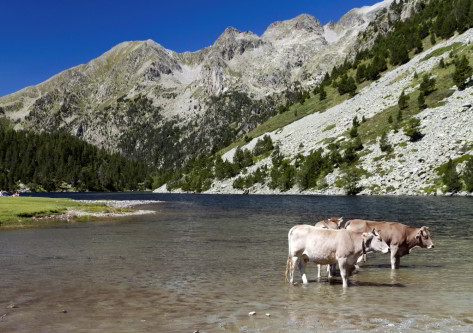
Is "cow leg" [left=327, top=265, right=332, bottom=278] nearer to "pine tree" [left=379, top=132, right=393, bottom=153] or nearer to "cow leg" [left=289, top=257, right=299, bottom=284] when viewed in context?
"cow leg" [left=289, top=257, right=299, bottom=284]

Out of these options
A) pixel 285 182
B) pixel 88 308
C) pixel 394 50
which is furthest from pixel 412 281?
pixel 394 50

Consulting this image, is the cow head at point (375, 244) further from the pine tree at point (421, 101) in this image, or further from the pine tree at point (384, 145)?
the pine tree at point (421, 101)

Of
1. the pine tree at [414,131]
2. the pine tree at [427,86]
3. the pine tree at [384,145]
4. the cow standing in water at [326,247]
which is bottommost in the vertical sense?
the cow standing in water at [326,247]

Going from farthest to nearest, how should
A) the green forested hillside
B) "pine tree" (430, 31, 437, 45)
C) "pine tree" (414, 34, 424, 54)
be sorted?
"pine tree" (414, 34, 424, 54), "pine tree" (430, 31, 437, 45), the green forested hillside

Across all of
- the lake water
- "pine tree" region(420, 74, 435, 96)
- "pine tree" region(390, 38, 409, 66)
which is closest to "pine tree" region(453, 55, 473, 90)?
"pine tree" region(420, 74, 435, 96)

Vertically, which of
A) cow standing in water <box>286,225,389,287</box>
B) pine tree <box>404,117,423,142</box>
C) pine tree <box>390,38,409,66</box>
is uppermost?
pine tree <box>390,38,409,66</box>

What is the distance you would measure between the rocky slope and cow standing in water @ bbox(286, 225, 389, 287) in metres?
80.1

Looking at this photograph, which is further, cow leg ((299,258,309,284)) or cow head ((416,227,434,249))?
cow head ((416,227,434,249))

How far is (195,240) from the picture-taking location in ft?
115

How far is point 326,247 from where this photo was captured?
18125mm

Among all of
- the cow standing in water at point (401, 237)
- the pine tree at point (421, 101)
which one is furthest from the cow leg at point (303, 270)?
the pine tree at point (421, 101)

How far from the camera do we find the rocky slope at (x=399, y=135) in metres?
99.3

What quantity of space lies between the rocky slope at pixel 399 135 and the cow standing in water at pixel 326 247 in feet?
263

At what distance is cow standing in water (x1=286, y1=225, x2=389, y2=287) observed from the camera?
18047mm
